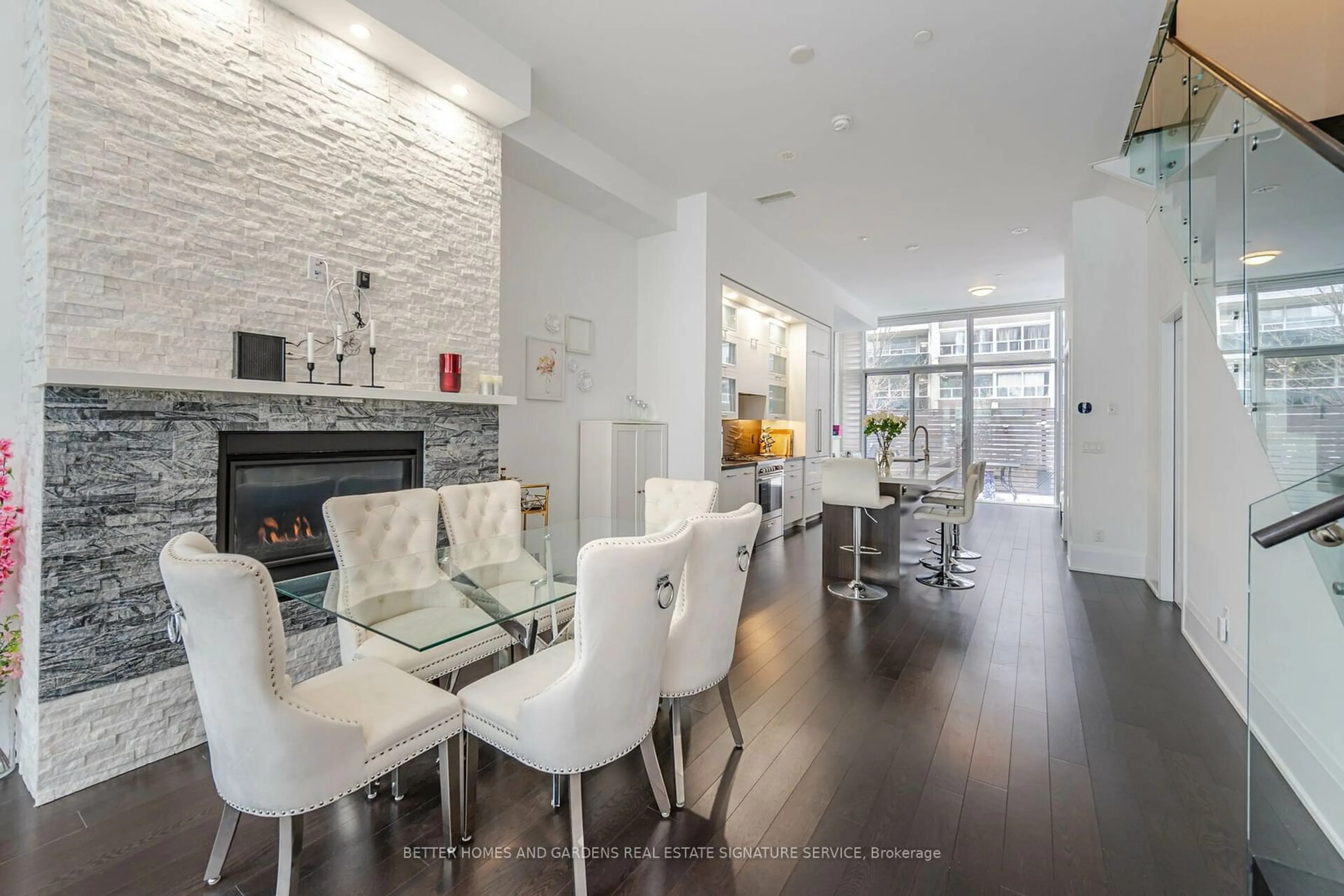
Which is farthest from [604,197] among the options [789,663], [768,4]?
[789,663]

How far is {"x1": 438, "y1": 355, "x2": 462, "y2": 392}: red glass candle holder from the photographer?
3.28 m

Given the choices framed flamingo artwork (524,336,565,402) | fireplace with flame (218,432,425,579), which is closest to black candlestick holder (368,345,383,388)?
fireplace with flame (218,432,425,579)

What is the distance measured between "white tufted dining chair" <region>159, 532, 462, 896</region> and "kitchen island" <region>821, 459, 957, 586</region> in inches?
151

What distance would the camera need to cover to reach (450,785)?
1.72m

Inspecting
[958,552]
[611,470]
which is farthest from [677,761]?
[958,552]

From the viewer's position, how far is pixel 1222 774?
6.91ft

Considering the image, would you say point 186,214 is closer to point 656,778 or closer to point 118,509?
point 118,509

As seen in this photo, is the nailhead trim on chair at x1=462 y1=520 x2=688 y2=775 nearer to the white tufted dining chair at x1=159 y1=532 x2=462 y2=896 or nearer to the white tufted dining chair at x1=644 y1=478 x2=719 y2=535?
the white tufted dining chair at x1=159 y1=532 x2=462 y2=896

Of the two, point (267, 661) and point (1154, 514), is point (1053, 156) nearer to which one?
point (1154, 514)

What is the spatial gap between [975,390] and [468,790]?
1003cm

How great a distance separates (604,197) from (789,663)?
3.84 meters

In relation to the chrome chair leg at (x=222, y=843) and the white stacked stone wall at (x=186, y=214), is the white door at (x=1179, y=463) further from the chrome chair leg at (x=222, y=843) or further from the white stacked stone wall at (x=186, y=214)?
the chrome chair leg at (x=222, y=843)

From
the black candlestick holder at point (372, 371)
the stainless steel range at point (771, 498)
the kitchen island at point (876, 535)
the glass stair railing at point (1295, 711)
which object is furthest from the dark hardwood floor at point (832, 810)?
the stainless steel range at point (771, 498)

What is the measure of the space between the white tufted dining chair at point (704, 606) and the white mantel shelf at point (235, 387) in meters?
1.92
